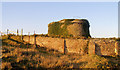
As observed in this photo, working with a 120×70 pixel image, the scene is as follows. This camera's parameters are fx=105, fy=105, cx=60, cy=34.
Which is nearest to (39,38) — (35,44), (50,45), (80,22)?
(35,44)

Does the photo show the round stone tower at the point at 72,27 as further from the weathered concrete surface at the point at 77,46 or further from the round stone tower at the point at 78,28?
the weathered concrete surface at the point at 77,46

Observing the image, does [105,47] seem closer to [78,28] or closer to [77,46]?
[77,46]

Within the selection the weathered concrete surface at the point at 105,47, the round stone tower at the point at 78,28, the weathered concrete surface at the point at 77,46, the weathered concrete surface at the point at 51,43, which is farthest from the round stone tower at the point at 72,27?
the weathered concrete surface at the point at 105,47

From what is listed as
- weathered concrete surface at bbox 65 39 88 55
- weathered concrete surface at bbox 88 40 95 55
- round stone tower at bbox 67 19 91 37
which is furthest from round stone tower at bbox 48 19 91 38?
weathered concrete surface at bbox 88 40 95 55

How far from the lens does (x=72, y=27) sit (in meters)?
20.7

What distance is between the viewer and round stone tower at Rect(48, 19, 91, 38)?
2059cm

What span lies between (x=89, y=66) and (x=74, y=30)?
11.0 meters

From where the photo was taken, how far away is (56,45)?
702 inches

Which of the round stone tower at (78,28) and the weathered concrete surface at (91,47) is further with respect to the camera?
the round stone tower at (78,28)

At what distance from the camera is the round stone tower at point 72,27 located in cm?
2059

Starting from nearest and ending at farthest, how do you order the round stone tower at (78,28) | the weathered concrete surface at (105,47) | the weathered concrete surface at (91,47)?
the weathered concrete surface at (105,47), the weathered concrete surface at (91,47), the round stone tower at (78,28)

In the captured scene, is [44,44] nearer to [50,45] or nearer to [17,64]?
[50,45]

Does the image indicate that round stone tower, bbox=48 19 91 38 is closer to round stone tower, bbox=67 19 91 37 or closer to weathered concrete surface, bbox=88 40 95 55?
round stone tower, bbox=67 19 91 37

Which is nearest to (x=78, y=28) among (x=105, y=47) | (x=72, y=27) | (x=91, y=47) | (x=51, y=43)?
(x=72, y=27)
